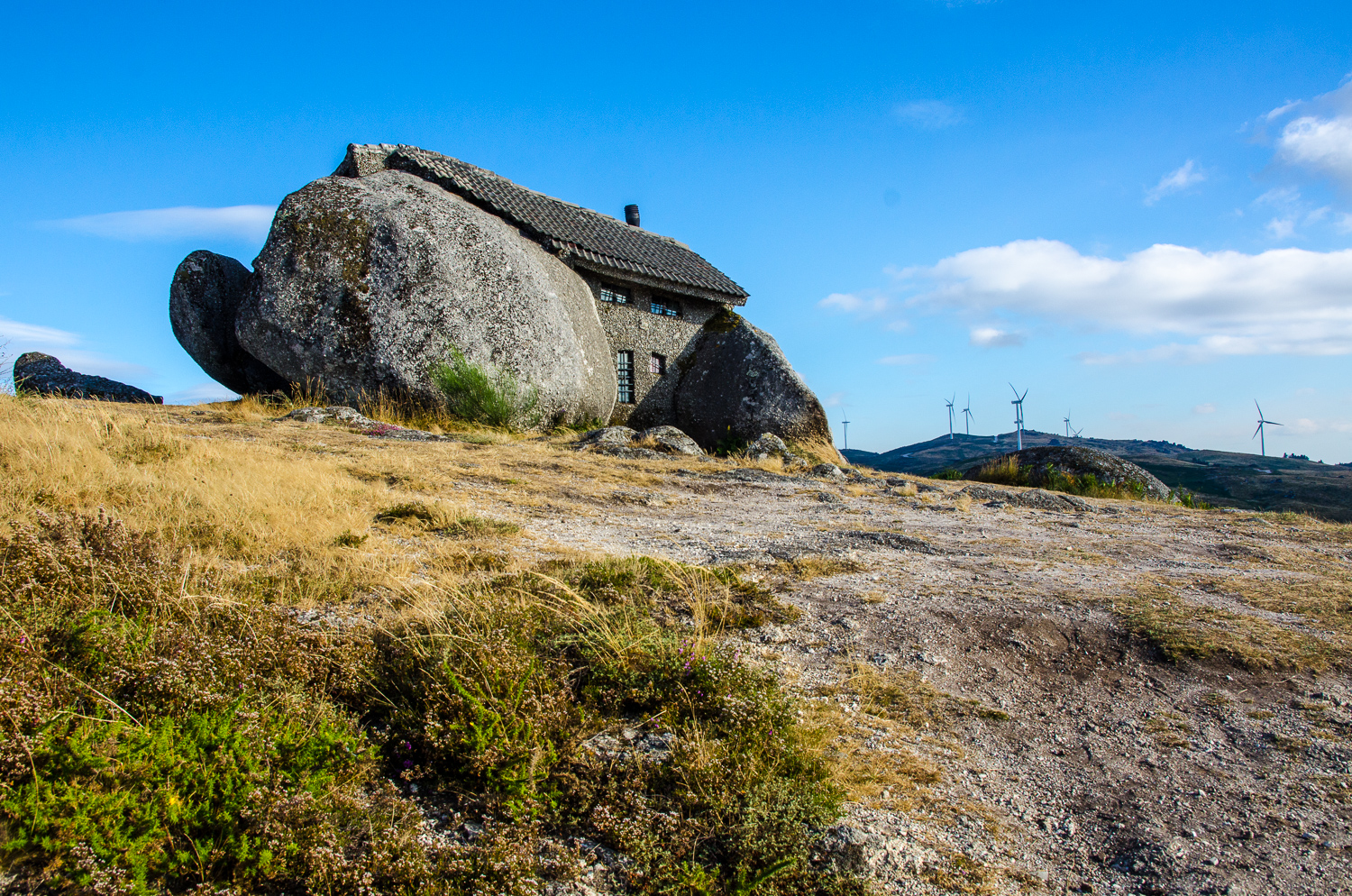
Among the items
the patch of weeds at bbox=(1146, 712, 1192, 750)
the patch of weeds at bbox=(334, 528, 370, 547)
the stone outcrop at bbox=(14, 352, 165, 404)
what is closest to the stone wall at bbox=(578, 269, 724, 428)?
the stone outcrop at bbox=(14, 352, 165, 404)

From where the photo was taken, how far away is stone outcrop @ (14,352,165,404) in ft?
45.7

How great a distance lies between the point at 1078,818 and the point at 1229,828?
487mm

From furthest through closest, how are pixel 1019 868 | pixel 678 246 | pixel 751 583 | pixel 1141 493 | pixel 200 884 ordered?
pixel 678 246, pixel 1141 493, pixel 751 583, pixel 1019 868, pixel 200 884

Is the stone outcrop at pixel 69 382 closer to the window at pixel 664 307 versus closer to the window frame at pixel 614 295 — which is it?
the window frame at pixel 614 295

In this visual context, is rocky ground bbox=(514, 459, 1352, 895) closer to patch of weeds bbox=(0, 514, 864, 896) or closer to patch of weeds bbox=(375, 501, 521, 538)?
patch of weeds bbox=(375, 501, 521, 538)

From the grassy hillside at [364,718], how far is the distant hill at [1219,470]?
3142 centimetres

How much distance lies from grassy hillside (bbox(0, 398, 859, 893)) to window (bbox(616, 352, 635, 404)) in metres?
15.6

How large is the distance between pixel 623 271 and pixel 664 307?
2.66m

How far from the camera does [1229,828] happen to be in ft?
8.38

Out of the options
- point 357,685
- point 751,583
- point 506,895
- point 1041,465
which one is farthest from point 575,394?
point 506,895

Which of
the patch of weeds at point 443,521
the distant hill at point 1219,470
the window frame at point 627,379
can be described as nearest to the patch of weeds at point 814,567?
the patch of weeds at point 443,521

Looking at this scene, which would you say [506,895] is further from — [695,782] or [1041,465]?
[1041,465]

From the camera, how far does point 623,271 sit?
19.1 m

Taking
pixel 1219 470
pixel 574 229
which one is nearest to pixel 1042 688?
pixel 574 229
